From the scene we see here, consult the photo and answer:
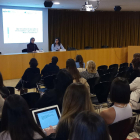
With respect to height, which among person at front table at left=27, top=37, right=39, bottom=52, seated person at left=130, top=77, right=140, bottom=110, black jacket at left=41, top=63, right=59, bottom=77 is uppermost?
person at front table at left=27, top=37, right=39, bottom=52

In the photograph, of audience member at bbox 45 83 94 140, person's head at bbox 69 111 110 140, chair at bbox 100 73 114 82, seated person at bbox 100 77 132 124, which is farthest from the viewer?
chair at bbox 100 73 114 82

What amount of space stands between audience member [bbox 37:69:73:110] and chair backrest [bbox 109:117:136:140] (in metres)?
→ 0.70

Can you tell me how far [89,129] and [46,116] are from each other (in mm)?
993

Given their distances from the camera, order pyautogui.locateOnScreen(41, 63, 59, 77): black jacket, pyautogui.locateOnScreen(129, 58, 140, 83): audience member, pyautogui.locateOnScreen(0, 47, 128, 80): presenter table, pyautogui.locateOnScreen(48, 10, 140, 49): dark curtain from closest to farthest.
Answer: pyautogui.locateOnScreen(129, 58, 140, 83): audience member
pyautogui.locateOnScreen(41, 63, 59, 77): black jacket
pyautogui.locateOnScreen(0, 47, 128, 80): presenter table
pyautogui.locateOnScreen(48, 10, 140, 49): dark curtain

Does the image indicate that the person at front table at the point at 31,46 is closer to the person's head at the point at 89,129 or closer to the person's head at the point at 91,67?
the person's head at the point at 91,67

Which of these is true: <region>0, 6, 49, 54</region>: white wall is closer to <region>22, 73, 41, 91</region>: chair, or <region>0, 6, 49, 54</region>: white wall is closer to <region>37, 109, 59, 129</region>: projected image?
<region>22, 73, 41, 91</region>: chair

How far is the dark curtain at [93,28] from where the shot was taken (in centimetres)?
1073

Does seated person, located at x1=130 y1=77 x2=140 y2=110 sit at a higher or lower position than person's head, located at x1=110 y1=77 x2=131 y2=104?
lower

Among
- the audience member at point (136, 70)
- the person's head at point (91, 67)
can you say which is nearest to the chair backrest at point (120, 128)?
the audience member at point (136, 70)

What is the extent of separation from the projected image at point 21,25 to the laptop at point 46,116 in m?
7.51

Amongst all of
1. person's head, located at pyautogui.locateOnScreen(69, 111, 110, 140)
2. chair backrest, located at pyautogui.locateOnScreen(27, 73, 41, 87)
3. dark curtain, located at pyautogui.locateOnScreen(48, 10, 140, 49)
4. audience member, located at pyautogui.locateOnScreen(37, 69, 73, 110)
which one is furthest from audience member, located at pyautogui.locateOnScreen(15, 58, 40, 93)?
dark curtain, located at pyautogui.locateOnScreen(48, 10, 140, 49)

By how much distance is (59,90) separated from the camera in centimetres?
231

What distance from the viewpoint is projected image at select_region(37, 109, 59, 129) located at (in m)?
1.82

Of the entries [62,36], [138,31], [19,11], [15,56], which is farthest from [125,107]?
[138,31]
